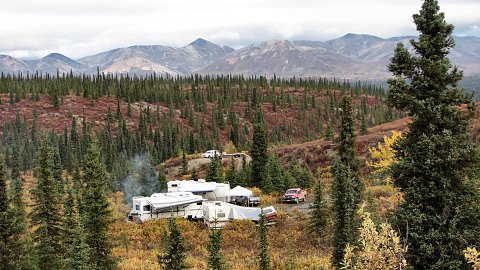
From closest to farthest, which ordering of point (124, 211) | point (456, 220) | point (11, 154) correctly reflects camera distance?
point (456, 220) → point (124, 211) → point (11, 154)

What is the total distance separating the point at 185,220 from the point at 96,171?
77.3ft

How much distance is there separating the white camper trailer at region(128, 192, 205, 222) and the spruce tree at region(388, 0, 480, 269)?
35.8 meters

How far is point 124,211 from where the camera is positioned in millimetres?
58156

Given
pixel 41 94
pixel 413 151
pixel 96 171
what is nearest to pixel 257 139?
pixel 96 171

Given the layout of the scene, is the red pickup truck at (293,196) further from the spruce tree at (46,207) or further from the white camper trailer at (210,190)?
the spruce tree at (46,207)

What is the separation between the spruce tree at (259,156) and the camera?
60500 millimetres

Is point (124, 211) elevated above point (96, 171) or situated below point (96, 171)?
below

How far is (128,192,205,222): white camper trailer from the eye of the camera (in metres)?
49.8

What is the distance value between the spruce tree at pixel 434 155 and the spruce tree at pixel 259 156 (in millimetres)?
43568

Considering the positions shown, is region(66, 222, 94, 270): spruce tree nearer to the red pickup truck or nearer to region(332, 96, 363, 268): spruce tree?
region(332, 96, 363, 268): spruce tree

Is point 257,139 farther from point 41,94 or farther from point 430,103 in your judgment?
point 41,94

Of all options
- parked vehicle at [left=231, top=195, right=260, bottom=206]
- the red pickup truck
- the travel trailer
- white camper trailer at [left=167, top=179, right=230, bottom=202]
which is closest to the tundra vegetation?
the travel trailer

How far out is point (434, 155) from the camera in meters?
15.9

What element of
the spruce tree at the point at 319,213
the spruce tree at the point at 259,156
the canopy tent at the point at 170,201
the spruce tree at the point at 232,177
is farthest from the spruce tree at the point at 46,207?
the spruce tree at the point at 232,177
